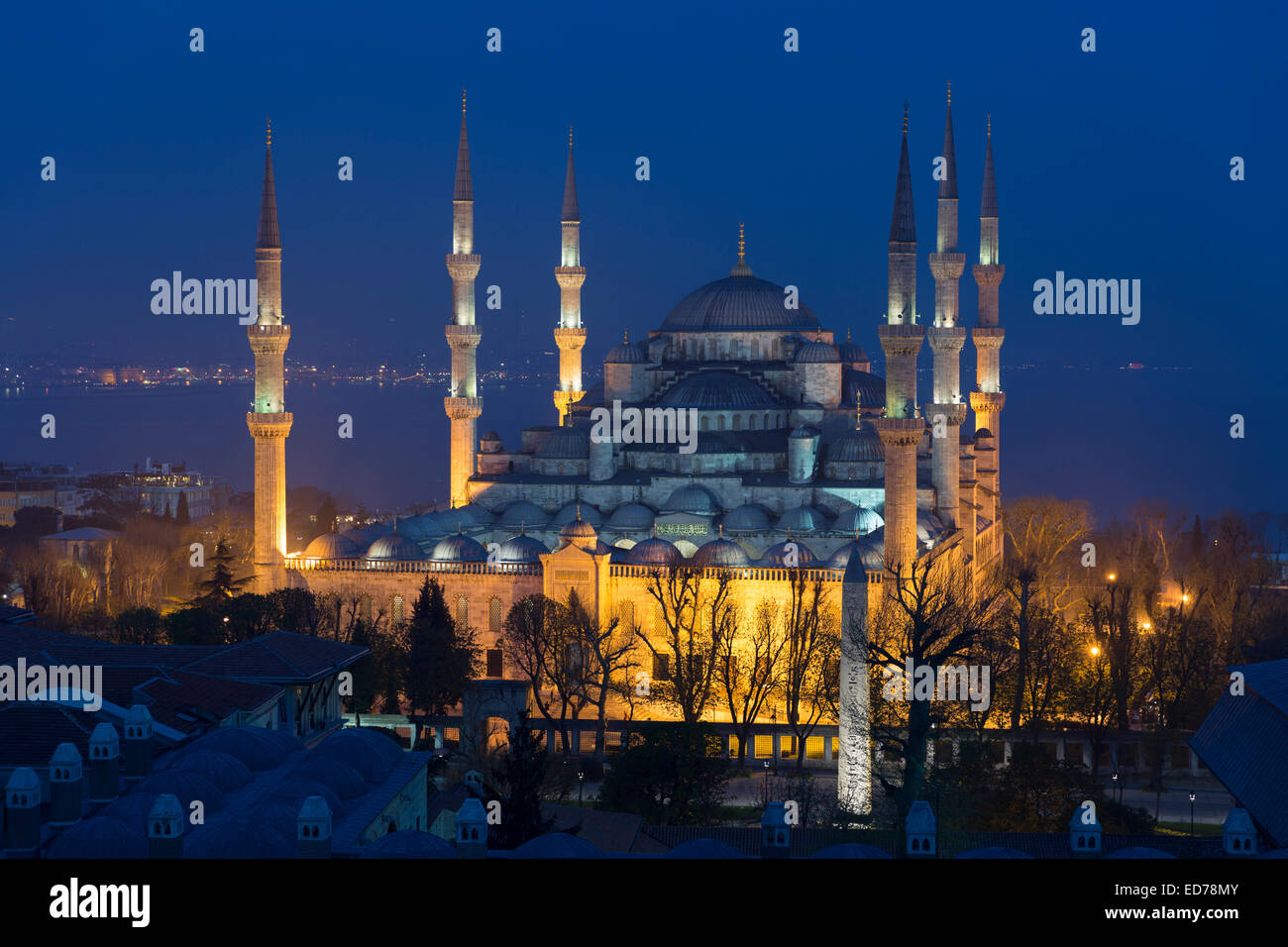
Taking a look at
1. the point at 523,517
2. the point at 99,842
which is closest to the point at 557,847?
the point at 99,842

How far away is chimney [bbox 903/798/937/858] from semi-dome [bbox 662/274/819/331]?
27911 millimetres

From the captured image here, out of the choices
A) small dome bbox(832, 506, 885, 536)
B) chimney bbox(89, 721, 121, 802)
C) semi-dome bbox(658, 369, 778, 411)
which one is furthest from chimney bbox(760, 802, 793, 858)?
semi-dome bbox(658, 369, 778, 411)

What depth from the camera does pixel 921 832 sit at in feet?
47.8

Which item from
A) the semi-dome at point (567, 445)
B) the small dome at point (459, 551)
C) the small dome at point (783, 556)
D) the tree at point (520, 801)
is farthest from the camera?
the semi-dome at point (567, 445)

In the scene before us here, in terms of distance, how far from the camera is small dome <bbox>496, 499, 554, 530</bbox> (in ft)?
119

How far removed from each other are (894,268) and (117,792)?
1848 centimetres

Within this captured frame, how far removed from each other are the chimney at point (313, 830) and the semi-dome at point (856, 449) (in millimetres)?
22288

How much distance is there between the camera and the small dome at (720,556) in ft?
104

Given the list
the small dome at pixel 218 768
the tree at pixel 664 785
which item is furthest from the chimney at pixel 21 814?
the tree at pixel 664 785

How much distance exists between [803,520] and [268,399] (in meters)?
10.9

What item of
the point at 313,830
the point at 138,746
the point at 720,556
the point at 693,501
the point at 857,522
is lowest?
the point at 313,830

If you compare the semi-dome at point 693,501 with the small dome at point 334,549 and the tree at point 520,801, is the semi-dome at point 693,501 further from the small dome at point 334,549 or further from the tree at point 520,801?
the tree at point 520,801

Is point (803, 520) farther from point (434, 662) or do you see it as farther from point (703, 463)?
point (434, 662)
